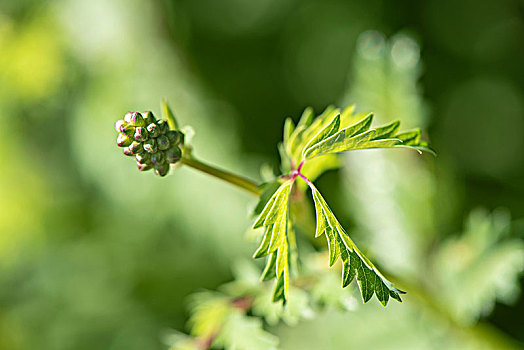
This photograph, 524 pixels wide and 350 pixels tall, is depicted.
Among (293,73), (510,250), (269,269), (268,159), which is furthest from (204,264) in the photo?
(269,269)

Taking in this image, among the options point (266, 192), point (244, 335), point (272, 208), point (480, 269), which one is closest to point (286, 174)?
point (266, 192)

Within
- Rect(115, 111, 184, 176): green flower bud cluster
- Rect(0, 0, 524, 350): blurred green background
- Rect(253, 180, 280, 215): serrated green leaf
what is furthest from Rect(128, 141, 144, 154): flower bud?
Rect(0, 0, 524, 350): blurred green background

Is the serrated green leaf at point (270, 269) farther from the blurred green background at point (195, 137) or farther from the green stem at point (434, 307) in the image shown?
the blurred green background at point (195, 137)

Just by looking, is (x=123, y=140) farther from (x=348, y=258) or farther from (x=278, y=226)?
(x=348, y=258)

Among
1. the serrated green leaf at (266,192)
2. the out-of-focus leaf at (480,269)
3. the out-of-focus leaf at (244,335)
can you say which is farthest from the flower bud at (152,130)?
the out-of-focus leaf at (480,269)

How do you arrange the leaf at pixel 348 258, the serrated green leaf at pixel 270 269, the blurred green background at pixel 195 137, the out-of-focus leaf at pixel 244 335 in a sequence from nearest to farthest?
the leaf at pixel 348 258 → the serrated green leaf at pixel 270 269 → the out-of-focus leaf at pixel 244 335 → the blurred green background at pixel 195 137

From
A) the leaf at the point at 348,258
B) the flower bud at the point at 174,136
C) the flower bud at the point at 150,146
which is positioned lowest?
the leaf at the point at 348,258
